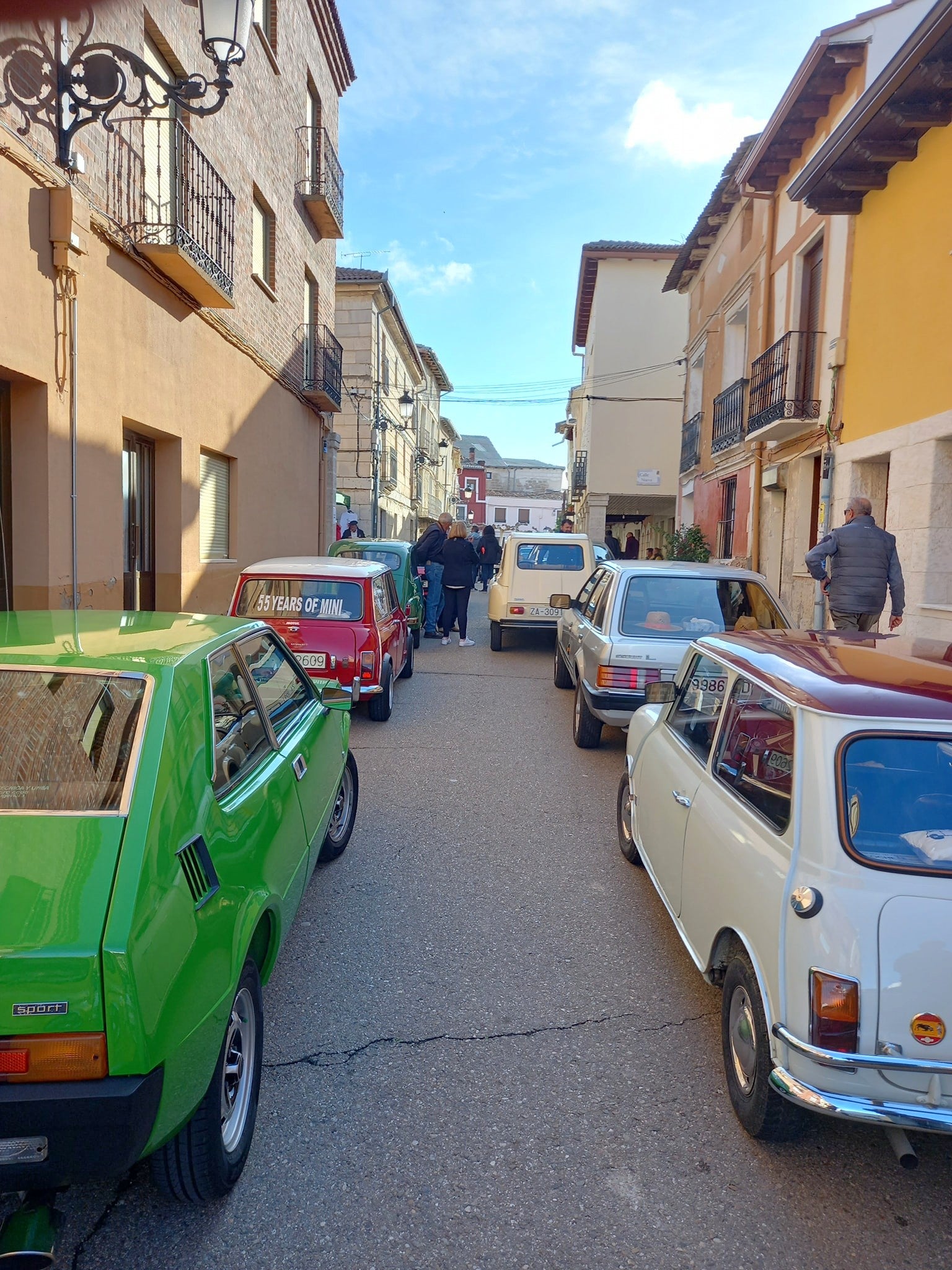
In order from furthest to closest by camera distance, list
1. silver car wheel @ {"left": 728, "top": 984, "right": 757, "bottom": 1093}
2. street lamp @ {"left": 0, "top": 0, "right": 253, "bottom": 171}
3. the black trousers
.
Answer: the black trousers
street lamp @ {"left": 0, "top": 0, "right": 253, "bottom": 171}
silver car wheel @ {"left": 728, "top": 984, "right": 757, "bottom": 1093}

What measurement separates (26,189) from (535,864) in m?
6.57

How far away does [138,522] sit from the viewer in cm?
1026

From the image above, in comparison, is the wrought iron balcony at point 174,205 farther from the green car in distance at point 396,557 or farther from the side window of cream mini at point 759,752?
the side window of cream mini at point 759,752

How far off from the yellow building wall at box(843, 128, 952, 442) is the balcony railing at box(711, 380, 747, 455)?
14.9ft

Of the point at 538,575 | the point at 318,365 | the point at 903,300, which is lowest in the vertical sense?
the point at 538,575

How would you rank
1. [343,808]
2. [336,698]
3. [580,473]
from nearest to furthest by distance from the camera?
[336,698] < [343,808] < [580,473]

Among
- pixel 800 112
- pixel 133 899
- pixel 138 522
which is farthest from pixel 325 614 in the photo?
pixel 800 112

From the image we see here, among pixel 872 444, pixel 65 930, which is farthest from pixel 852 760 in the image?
pixel 872 444

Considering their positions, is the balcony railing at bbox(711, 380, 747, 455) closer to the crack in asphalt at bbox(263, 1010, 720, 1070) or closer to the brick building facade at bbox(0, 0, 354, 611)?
the brick building facade at bbox(0, 0, 354, 611)

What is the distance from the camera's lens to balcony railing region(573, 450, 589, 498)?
102 feet

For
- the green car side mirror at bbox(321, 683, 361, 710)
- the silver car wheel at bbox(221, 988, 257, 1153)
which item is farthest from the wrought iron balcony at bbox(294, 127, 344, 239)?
the silver car wheel at bbox(221, 988, 257, 1153)

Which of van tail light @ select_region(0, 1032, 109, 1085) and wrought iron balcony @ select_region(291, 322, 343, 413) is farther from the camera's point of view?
wrought iron balcony @ select_region(291, 322, 343, 413)

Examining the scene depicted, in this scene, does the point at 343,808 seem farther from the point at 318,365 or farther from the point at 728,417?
the point at 728,417

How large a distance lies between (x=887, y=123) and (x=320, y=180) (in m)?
10.7
